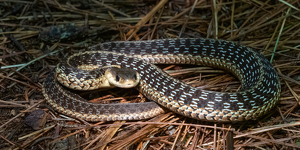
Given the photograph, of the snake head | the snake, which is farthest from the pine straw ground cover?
the snake head

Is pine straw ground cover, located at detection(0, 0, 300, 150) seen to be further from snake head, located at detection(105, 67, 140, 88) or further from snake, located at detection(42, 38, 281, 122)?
snake head, located at detection(105, 67, 140, 88)

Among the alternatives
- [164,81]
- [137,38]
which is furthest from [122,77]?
[137,38]

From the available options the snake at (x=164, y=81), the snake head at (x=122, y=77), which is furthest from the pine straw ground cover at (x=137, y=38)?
the snake head at (x=122, y=77)

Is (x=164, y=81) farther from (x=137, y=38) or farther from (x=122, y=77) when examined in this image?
(x=137, y=38)

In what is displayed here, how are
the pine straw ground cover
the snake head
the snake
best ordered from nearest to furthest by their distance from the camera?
the pine straw ground cover < the snake < the snake head

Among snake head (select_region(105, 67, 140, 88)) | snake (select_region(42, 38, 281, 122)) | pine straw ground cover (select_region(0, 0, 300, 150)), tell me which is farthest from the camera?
snake head (select_region(105, 67, 140, 88))

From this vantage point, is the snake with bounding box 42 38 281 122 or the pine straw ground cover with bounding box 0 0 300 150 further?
the snake with bounding box 42 38 281 122

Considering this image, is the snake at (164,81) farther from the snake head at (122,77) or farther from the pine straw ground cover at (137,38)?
the pine straw ground cover at (137,38)

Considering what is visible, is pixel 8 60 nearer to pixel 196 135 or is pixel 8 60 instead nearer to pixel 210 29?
pixel 196 135
